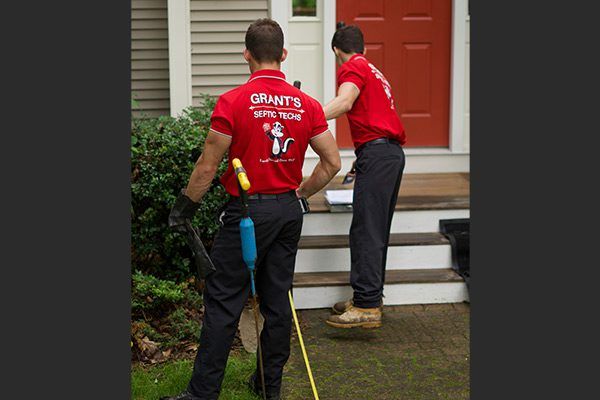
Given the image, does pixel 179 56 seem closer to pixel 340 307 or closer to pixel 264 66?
pixel 340 307

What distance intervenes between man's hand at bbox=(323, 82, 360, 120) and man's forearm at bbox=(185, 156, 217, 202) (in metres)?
1.59

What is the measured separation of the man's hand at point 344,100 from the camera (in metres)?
6.23

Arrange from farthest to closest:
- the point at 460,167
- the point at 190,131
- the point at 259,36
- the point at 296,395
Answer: the point at 460,167 < the point at 190,131 < the point at 296,395 < the point at 259,36

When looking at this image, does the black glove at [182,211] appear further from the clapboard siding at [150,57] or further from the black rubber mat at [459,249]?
the clapboard siding at [150,57]

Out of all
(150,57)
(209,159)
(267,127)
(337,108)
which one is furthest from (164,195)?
(267,127)

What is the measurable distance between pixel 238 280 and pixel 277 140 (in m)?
0.75

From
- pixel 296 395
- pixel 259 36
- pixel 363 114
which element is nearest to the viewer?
pixel 259 36

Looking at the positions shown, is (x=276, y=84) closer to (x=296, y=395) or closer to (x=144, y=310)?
(x=296, y=395)

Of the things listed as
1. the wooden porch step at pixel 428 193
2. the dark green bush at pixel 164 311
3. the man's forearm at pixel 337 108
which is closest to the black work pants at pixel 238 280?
the dark green bush at pixel 164 311

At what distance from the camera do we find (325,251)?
7.11 meters

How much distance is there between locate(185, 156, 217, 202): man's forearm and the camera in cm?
479

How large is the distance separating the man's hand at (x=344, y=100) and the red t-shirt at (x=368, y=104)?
0.13 ft

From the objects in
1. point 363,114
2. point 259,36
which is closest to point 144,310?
point 363,114

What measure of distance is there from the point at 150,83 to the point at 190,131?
1.40 meters
